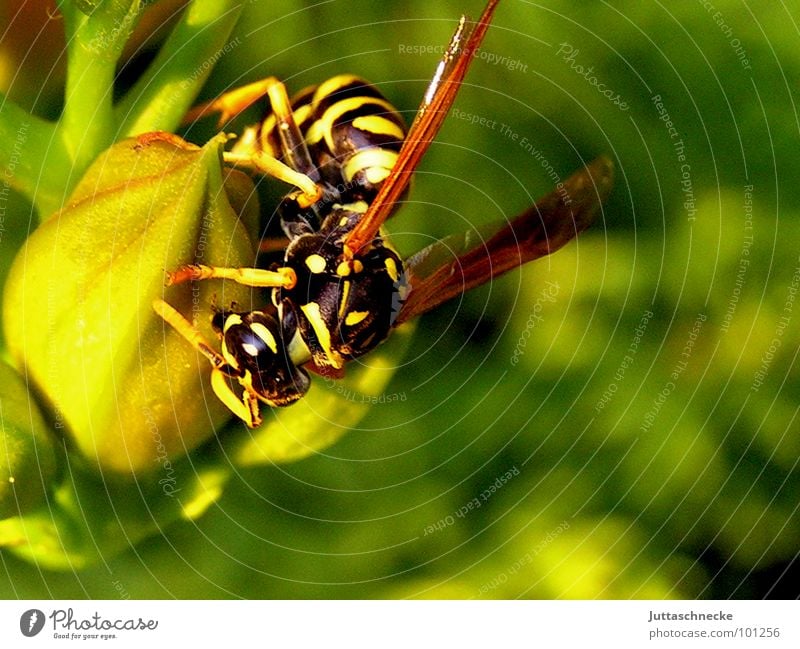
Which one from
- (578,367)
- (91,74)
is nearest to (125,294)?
(91,74)

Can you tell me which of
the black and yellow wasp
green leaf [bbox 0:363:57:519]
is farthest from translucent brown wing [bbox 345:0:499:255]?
green leaf [bbox 0:363:57:519]

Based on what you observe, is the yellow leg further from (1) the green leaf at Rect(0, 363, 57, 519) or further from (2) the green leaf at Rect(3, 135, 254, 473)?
(1) the green leaf at Rect(0, 363, 57, 519)

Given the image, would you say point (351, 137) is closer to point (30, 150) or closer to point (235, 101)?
point (235, 101)

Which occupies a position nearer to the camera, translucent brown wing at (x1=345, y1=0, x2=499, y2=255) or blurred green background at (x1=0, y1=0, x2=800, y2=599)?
translucent brown wing at (x1=345, y1=0, x2=499, y2=255)

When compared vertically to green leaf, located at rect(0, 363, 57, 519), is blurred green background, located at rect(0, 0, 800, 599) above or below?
above

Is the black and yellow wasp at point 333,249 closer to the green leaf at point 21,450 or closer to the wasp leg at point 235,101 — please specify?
the wasp leg at point 235,101

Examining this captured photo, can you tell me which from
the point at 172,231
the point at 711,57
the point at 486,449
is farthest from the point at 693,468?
the point at 172,231

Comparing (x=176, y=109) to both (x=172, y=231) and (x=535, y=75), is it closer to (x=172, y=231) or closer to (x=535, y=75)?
(x=172, y=231)

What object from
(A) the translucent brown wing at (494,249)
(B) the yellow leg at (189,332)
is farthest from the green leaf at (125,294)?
(A) the translucent brown wing at (494,249)
